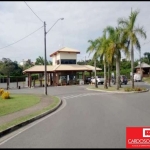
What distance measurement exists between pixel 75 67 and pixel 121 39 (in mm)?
19613

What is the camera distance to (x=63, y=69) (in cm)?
4531

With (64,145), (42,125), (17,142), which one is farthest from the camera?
(42,125)

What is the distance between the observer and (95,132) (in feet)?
26.4

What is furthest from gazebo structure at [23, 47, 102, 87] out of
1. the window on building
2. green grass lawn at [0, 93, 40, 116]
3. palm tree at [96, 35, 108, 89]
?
green grass lawn at [0, 93, 40, 116]

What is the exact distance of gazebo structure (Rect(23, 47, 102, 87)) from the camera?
45375 mm

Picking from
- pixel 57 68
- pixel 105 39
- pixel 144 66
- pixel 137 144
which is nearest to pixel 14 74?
pixel 57 68

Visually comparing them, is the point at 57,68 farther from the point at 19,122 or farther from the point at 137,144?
the point at 137,144

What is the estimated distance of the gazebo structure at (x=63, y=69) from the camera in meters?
45.4

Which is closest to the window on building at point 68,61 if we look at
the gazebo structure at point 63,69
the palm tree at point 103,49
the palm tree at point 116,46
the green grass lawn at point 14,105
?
the gazebo structure at point 63,69

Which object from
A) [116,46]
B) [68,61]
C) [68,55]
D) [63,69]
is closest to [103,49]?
[116,46]

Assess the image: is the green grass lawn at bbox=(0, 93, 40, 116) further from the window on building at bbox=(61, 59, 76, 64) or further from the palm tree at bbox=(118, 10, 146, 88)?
the window on building at bbox=(61, 59, 76, 64)

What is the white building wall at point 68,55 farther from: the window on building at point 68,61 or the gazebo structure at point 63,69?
the window on building at point 68,61

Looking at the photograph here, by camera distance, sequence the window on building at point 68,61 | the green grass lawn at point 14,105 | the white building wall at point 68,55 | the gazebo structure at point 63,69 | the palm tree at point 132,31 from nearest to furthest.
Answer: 1. the green grass lawn at point 14,105
2. the palm tree at point 132,31
3. the gazebo structure at point 63,69
4. the white building wall at point 68,55
5. the window on building at point 68,61

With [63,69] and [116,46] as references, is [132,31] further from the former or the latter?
[63,69]
